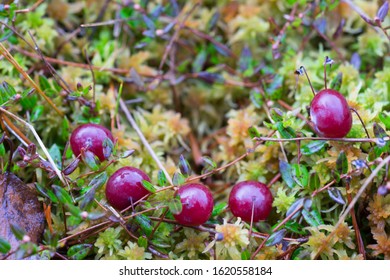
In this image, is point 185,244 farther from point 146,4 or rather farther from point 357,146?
point 146,4

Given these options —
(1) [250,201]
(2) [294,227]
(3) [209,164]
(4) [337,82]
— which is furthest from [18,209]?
(4) [337,82]

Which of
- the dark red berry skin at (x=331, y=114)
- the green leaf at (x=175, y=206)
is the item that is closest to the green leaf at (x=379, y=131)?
the dark red berry skin at (x=331, y=114)

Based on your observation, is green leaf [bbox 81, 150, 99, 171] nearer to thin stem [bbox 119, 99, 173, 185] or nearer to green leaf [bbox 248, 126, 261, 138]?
thin stem [bbox 119, 99, 173, 185]

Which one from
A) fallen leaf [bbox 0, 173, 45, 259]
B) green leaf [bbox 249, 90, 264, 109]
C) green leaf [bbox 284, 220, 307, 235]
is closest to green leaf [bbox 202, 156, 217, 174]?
green leaf [bbox 284, 220, 307, 235]

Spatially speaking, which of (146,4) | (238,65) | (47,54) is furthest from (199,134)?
(47,54)

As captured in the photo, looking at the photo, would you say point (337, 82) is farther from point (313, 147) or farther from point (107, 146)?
point (107, 146)
